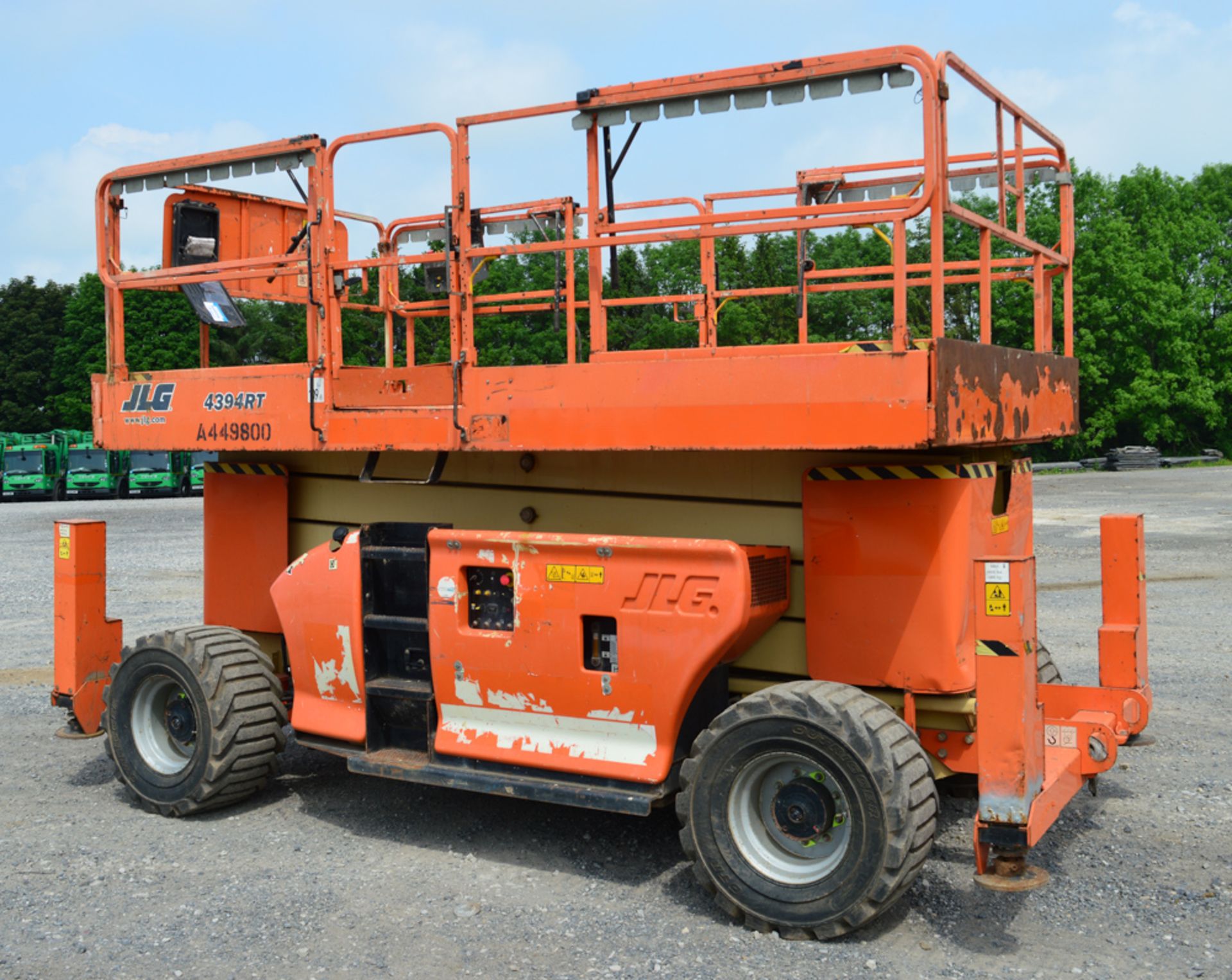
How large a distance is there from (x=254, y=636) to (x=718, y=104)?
4076 mm

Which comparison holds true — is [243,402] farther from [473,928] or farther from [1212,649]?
[1212,649]

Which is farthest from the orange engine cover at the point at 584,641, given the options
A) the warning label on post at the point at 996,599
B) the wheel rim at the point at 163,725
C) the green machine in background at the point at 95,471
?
the green machine in background at the point at 95,471

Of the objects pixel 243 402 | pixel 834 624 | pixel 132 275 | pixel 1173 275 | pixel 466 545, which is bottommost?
pixel 834 624

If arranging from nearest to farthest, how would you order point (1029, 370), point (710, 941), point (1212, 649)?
point (710, 941) < point (1029, 370) < point (1212, 649)

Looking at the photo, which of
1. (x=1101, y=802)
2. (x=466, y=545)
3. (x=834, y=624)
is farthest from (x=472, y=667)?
(x=1101, y=802)

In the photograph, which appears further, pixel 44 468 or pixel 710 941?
pixel 44 468

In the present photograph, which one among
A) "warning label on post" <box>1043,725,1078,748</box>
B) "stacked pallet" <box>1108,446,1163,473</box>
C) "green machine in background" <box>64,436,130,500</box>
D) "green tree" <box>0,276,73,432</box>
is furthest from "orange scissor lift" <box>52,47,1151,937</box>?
"green tree" <box>0,276,73,432</box>

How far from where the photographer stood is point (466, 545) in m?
5.48

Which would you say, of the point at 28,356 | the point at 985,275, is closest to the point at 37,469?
the point at 28,356

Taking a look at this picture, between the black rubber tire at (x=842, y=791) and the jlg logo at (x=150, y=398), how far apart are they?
3.44 meters

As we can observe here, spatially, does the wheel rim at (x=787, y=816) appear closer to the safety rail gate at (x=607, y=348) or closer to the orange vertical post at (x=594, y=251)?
the safety rail gate at (x=607, y=348)

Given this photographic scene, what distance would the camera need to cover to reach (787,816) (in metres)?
4.76

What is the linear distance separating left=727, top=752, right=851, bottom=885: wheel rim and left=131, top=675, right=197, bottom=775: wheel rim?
120 inches

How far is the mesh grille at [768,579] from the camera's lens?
196 inches
